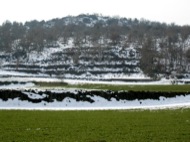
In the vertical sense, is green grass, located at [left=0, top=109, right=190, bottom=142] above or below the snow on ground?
above

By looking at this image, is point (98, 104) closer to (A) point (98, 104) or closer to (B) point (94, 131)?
(A) point (98, 104)

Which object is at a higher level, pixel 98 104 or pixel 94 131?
pixel 94 131

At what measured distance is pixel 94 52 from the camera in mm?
155875

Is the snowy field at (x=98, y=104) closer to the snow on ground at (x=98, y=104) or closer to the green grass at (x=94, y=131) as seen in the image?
the snow on ground at (x=98, y=104)

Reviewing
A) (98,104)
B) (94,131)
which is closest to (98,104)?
(98,104)

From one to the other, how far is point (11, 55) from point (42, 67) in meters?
36.5

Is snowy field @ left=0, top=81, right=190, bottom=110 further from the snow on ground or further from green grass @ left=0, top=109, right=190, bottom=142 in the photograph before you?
green grass @ left=0, top=109, right=190, bottom=142

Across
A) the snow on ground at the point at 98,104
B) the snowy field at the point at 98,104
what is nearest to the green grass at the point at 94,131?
the snow on ground at the point at 98,104

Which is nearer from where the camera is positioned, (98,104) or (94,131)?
(94,131)

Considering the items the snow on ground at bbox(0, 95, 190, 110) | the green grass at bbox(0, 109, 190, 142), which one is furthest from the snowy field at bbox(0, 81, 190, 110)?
the green grass at bbox(0, 109, 190, 142)

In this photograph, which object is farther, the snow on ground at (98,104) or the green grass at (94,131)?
the snow on ground at (98,104)

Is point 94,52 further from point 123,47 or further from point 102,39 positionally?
point 102,39

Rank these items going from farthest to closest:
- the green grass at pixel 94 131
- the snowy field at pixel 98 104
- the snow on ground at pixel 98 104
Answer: the snowy field at pixel 98 104 → the snow on ground at pixel 98 104 → the green grass at pixel 94 131

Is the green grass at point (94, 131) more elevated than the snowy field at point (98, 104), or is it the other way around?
the green grass at point (94, 131)
